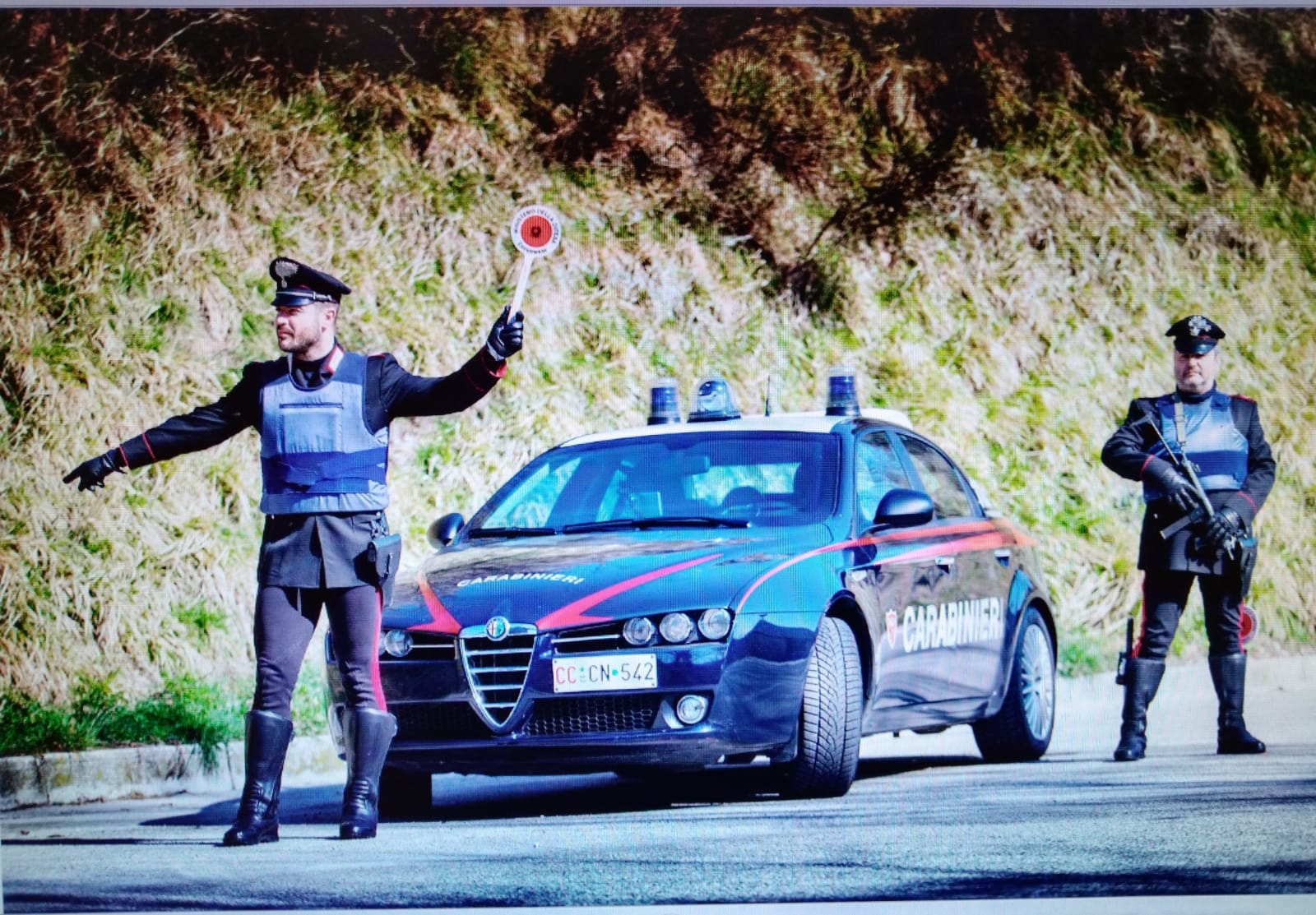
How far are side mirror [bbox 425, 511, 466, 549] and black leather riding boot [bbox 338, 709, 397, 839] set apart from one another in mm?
1048

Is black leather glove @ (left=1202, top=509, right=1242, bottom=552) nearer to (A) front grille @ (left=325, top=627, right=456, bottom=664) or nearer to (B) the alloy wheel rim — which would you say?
(B) the alloy wheel rim

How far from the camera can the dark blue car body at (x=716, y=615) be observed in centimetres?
748

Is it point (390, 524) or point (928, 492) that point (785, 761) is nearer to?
point (928, 492)

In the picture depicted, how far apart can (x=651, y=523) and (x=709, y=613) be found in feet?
2.63

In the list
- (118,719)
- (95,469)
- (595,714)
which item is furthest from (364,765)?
(118,719)

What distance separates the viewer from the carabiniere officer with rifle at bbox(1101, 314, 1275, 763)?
29.8 ft

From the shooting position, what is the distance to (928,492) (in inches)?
362

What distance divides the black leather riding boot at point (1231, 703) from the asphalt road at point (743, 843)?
7 cm

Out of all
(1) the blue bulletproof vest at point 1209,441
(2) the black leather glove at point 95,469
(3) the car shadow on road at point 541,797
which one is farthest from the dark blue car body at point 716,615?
(2) the black leather glove at point 95,469

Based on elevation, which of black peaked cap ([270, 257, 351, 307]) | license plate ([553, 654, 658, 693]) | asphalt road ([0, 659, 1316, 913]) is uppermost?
black peaked cap ([270, 257, 351, 307])

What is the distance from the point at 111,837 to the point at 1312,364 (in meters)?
4.80

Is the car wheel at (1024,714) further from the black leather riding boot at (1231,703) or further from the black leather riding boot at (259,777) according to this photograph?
the black leather riding boot at (259,777)

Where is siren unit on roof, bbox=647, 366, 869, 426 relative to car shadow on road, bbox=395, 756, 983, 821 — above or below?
above


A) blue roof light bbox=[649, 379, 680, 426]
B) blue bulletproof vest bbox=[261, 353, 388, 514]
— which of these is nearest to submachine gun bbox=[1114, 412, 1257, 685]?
blue roof light bbox=[649, 379, 680, 426]
